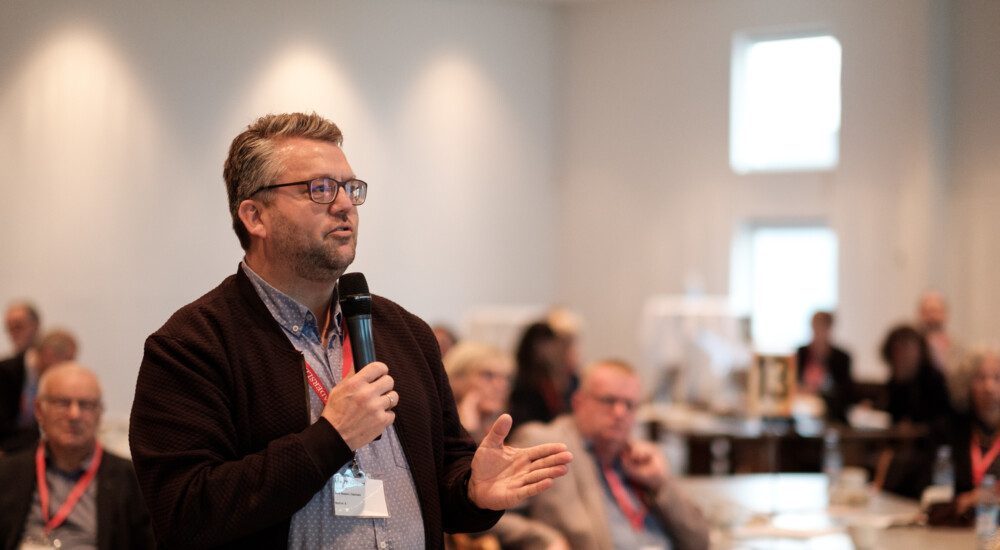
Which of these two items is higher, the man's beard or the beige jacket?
the man's beard

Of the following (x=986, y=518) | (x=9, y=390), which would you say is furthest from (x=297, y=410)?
(x=9, y=390)

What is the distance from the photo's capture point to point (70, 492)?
319cm

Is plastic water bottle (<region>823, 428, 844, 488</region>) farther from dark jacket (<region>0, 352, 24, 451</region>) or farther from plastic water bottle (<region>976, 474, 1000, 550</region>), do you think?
dark jacket (<region>0, 352, 24, 451</region>)

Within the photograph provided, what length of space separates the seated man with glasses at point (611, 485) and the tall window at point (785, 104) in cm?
658

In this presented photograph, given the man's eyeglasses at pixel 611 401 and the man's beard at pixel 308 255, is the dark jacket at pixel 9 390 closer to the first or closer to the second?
the man's eyeglasses at pixel 611 401

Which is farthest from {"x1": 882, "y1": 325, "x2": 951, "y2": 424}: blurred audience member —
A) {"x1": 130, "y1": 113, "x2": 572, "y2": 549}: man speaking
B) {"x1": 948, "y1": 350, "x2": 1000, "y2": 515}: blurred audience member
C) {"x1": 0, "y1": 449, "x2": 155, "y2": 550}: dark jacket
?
{"x1": 130, "y1": 113, "x2": 572, "y2": 549}: man speaking

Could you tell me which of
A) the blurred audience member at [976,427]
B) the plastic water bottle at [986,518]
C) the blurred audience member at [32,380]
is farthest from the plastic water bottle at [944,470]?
the blurred audience member at [32,380]

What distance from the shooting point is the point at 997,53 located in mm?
4102

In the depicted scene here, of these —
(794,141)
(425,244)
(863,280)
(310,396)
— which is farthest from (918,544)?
(794,141)

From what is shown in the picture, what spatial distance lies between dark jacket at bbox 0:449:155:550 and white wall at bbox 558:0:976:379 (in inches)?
271

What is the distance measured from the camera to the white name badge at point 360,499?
159 centimetres

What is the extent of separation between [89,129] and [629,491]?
7.42 ft

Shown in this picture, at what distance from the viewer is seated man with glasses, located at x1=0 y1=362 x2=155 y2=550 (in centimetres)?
307

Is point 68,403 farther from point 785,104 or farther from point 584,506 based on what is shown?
point 785,104
